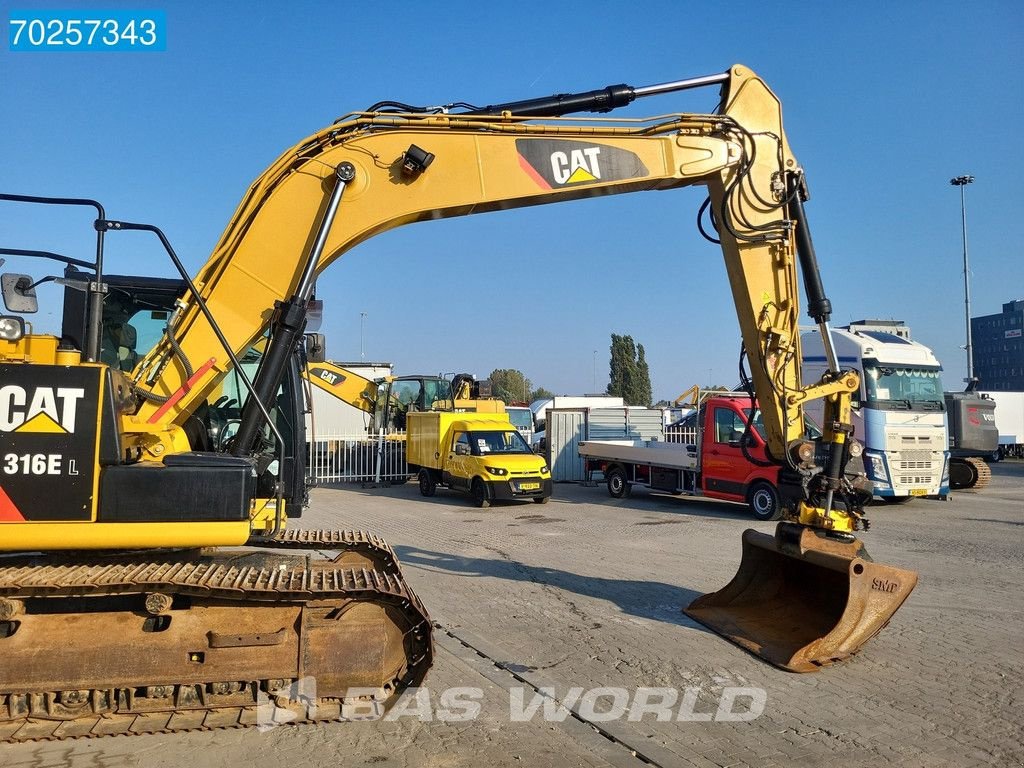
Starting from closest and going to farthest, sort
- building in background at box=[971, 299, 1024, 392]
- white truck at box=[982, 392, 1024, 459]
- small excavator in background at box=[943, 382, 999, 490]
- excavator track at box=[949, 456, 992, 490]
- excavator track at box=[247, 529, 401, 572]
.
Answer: excavator track at box=[247, 529, 401, 572] → excavator track at box=[949, 456, 992, 490] → small excavator in background at box=[943, 382, 999, 490] → white truck at box=[982, 392, 1024, 459] → building in background at box=[971, 299, 1024, 392]

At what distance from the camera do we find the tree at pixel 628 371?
70000 millimetres

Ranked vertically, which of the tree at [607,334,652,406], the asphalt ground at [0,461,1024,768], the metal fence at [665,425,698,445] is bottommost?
the asphalt ground at [0,461,1024,768]

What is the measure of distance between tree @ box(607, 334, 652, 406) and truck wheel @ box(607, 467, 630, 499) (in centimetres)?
5119

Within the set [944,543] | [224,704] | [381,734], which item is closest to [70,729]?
[224,704]

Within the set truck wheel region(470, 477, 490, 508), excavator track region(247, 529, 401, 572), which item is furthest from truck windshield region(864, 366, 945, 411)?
excavator track region(247, 529, 401, 572)

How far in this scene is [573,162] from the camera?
6.38 m

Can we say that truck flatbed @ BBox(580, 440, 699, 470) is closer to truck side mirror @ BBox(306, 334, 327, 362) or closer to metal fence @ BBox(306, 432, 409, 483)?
metal fence @ BBox(306, 432, 409, 483)

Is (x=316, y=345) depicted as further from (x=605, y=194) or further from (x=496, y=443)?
(x=496, y=443)

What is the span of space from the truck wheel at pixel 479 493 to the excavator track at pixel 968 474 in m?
12.1

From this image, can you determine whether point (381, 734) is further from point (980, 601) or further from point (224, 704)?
point (980, 601)

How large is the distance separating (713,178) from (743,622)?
3867 millimetres

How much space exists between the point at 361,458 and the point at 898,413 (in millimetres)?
13549

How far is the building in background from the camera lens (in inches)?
3098

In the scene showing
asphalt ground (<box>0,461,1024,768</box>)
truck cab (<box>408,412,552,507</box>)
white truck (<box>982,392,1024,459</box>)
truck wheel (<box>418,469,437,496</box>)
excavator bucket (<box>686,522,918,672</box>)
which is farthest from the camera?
white truck (<box>982,392,1024,459</box>)
